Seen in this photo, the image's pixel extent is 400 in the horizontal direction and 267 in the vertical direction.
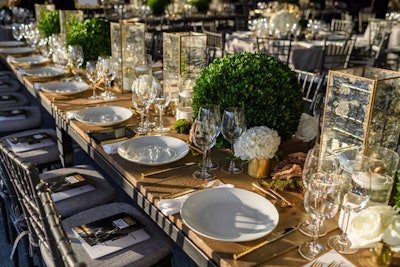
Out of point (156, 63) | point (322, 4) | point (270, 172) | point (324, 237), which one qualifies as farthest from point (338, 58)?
point (322, 4)

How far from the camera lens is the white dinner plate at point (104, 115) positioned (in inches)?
85.6

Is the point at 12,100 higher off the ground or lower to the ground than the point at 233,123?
lower

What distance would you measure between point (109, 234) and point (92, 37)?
1929 mm

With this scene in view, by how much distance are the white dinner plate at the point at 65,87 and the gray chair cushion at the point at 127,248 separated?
106cm

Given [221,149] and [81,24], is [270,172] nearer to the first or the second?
[221,149]

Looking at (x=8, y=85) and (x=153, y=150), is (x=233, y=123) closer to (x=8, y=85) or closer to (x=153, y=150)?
(x=153, y=150)

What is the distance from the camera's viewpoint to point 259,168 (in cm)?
160

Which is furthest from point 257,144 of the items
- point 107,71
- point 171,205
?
point 107,71

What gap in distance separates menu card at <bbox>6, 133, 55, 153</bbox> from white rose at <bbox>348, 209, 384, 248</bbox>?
2029 mm

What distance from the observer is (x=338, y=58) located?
533cm

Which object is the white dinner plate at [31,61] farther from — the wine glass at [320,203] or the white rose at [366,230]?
the white rose at [366,230]

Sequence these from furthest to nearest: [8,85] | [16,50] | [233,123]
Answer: [16,50], [8,85], [233,123]

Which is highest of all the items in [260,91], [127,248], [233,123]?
[260,91]

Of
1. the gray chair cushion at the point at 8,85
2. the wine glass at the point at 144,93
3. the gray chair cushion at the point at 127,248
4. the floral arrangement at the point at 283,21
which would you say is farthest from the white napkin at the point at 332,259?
the floral arrangement at the point at 283,21
